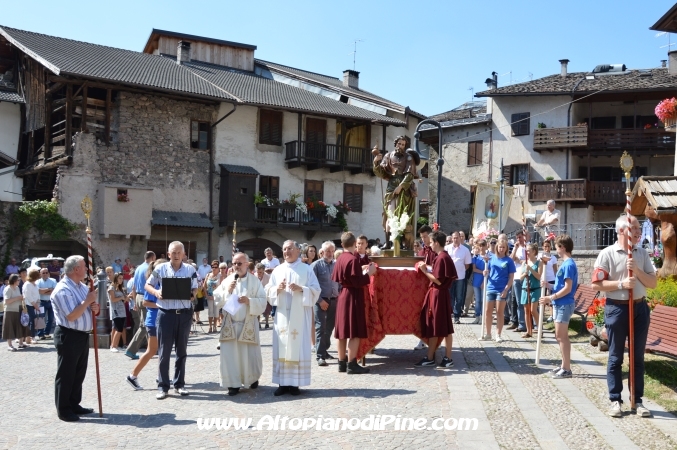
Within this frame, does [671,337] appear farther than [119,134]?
No

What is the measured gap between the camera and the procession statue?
40.7ft

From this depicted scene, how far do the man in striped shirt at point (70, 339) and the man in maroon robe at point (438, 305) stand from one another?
4.69 m

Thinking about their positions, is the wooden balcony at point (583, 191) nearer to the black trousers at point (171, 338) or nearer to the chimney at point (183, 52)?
the chimney at point (183, 52)

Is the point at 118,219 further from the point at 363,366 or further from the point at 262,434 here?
the point at 262,434

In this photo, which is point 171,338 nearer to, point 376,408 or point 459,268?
point 376,408

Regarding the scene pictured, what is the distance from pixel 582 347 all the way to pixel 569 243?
301 centimetres

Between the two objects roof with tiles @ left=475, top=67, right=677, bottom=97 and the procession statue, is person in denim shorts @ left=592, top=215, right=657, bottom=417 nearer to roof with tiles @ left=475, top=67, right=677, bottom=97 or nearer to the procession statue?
the procession statue

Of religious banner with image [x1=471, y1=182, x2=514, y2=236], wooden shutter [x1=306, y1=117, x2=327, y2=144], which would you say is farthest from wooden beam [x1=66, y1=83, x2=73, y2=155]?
religious banner with image [x1=471, y1=182, x2=514, y2=236]

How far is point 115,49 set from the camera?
35875mm

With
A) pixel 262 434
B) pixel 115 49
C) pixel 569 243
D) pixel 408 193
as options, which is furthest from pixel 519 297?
pixel 115 49

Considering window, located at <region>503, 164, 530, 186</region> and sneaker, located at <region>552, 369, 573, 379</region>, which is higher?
window, located at <region>503, 164, 530, 186</region>

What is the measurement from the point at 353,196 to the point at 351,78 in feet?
36.8

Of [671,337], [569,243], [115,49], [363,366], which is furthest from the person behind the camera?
[115,49]

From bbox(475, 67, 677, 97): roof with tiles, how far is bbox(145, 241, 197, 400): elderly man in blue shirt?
33117 mm
